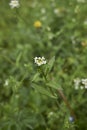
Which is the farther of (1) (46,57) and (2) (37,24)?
(2) (37,24)

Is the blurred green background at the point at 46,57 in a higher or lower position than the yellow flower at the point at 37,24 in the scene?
lower

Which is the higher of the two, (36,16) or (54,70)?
(36,16)

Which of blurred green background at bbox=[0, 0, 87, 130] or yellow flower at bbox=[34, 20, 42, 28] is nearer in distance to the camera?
blurred green background at bbox=[0, 0, 87, 130]

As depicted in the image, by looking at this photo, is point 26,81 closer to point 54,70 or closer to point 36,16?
point 54,70

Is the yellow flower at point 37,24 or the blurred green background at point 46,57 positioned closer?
the blurred green background at point 46,57

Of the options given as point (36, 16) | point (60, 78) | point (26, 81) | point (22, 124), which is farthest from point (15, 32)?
point (22, 124)

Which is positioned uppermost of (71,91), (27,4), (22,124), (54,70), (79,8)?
(27,4)

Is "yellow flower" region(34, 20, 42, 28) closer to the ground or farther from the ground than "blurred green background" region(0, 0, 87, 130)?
farther from the ground

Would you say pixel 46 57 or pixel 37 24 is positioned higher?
pixel 37 24
